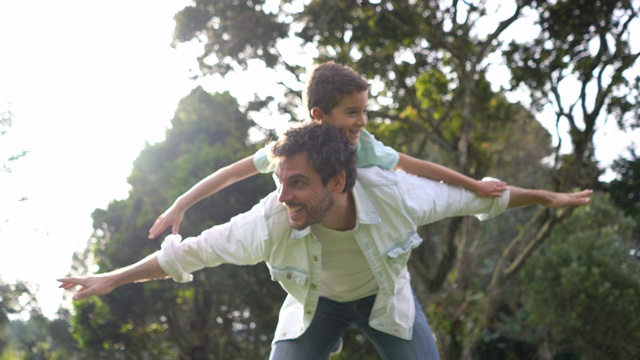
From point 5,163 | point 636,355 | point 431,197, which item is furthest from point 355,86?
point 636,355

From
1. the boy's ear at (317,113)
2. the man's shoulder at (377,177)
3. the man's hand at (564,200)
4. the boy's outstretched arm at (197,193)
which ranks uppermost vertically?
the boy's ear at (317,113)

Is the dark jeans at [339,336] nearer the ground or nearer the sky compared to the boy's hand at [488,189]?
nearer the ground

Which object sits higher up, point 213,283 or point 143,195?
point 143,195

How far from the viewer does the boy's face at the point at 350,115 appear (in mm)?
4191

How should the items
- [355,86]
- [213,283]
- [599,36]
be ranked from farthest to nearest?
[213,283] → [599,36] → [355,86]

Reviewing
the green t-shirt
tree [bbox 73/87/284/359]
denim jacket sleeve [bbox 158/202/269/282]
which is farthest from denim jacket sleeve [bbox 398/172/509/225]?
tree [bbox 73/87/284/359]

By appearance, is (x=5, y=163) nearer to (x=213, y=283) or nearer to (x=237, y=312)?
(x=213, y=283)

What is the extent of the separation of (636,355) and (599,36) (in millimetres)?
10110

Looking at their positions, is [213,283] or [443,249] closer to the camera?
[443,249]

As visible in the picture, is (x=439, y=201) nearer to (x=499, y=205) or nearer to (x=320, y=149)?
(x=499, y=205)

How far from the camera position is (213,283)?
60.4 feet

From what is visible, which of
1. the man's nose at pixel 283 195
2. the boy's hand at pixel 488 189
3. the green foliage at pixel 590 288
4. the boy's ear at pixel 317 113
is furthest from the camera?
the green foliage at pixel 590 288

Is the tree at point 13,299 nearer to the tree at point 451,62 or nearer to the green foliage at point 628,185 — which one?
the tree at point 451,62

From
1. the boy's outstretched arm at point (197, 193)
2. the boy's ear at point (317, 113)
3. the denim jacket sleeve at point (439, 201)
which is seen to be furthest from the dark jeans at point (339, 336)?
the boy's ear at point (317, 113)
